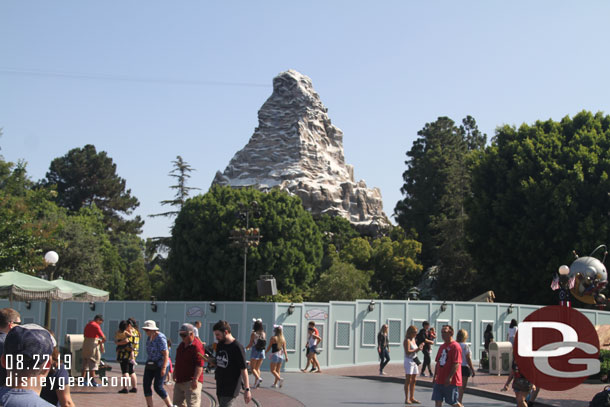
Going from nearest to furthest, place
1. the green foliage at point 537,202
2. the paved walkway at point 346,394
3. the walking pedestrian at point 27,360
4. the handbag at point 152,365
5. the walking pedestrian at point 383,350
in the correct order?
the walking pedestrian at point 27,360, the handbag at point 152,365, the paved walkway at point 346,394, the walking pedestrian at point 383,350, the green foliage at point 537,202

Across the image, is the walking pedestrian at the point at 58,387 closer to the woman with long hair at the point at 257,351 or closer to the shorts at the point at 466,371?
the shorts at the point at 466,371

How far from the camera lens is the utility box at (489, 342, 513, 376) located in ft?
71.3

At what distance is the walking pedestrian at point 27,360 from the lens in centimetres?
367

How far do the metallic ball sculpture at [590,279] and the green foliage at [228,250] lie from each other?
3747cm

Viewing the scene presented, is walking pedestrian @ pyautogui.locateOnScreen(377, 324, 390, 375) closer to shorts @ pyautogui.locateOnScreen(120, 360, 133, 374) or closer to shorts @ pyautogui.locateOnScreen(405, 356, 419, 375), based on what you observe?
shorts @ pyautogui.locateOnScreen(405, 356, 419, 375)

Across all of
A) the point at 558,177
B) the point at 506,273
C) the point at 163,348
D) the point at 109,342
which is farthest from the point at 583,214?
the point at 163,348

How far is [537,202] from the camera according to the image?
4088cm

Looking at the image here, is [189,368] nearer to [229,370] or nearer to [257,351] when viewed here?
[229,370]

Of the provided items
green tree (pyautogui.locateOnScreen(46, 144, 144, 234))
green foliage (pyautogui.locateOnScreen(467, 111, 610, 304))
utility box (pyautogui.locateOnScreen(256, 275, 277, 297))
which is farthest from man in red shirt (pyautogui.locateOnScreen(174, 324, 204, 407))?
green tree (pyautogui.locateOnScreen(46, 144, 144, 234))

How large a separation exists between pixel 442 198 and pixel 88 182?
4638 cm

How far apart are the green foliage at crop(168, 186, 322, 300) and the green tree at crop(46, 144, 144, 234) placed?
3676 centimetres

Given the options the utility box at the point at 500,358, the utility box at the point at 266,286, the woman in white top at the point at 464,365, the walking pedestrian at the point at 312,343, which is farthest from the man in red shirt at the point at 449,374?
the utility box at the point at 500,358

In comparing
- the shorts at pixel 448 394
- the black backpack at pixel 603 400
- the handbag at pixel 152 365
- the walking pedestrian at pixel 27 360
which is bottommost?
the shorts at pixel 448 394

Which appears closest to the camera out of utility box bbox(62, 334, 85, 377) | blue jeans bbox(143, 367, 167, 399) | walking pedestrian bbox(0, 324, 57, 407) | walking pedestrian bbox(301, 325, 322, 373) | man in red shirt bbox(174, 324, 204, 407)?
walking pedestrian bbox(0, 324, 57, 407)
